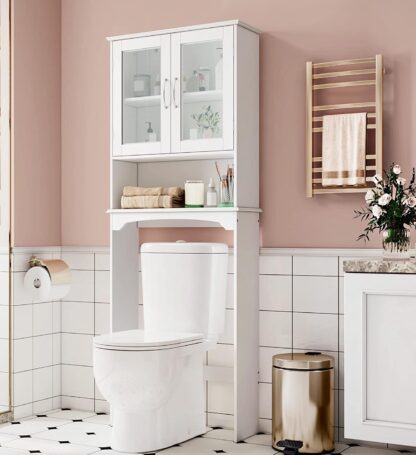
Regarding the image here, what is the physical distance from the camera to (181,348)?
12.0 ft

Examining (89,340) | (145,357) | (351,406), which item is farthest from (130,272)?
(351,406)

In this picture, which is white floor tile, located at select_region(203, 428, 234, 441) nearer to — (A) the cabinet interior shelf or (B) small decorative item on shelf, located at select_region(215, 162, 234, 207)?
(B) small decorative item on shelf, located at select_region(215, 162, 234, 207)

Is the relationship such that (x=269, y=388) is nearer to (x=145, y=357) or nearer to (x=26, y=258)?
(x=145, y=357)

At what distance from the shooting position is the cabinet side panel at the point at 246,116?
374 cm

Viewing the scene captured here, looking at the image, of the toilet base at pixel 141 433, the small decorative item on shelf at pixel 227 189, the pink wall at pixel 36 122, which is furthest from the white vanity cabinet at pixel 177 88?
the toilet base at pixel 141 433

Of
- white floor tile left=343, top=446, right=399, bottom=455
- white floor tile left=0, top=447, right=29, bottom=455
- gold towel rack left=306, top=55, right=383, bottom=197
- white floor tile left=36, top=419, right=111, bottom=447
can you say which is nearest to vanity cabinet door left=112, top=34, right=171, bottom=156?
gold towel rack left=306, top=55, right=383, bottom=197

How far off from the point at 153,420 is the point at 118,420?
155 mm

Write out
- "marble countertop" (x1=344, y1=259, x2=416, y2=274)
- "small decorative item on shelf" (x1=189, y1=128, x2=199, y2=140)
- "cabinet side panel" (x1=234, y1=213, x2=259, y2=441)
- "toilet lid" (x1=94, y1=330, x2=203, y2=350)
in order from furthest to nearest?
"small decorative item on shelf" (x1=189, y1=128, x2=199, y2=140) < "cabinet side panel" (x1=234, y1=213, x2=259, y2=441) < "toilet lid" (x1=94, y1=330, x2=203, y2=350) < "marble countertop" (x1=344, y1=259, x2=416, y2=274)

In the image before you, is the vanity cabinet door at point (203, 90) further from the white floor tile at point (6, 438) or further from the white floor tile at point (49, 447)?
the white floor tile at point (6, 438)

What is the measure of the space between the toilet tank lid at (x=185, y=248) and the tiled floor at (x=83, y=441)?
87 centimetres

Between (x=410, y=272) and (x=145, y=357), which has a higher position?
(x=410, y=272)

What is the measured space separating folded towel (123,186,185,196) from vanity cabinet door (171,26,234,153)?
0.63 ft

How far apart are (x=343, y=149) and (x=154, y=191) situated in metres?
0.92

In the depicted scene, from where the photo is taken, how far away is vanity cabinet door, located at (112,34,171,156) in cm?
389
